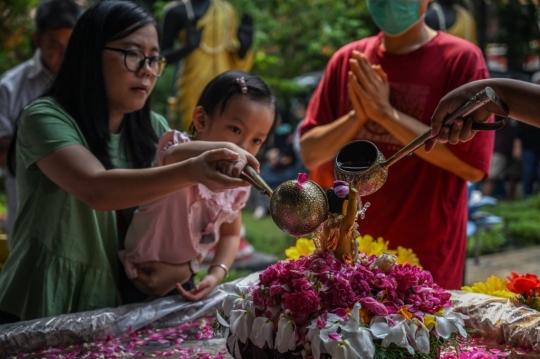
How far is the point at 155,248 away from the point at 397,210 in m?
0.84

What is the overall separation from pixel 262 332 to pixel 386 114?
1022mm

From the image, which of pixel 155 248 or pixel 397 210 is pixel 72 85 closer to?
pixel 155 248

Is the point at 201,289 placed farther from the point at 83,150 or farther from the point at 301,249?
the point at 83,150

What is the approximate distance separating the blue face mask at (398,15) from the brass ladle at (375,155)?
31.3 inches

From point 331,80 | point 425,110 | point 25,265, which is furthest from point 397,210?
point 25,265

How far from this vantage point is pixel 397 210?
2.36 meters

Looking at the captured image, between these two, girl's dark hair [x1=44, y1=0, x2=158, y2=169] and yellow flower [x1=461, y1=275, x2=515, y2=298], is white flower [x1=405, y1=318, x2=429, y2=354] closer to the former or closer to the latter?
yellow flower [x1=461, y1=275, x2=515, y2=298]

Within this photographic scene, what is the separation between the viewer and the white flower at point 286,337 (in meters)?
1.45

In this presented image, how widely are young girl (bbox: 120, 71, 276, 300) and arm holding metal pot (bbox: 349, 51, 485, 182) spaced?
348 millimetres

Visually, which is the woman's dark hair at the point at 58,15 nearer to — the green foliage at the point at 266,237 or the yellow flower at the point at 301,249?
the yellow flower at the point at 301,249

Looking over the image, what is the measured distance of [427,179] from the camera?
92.7 inches

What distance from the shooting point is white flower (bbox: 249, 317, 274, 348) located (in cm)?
149

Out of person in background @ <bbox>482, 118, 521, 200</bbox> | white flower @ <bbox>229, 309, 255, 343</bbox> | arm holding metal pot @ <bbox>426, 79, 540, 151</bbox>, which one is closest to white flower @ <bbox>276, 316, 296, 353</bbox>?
white flower @ <bbox>229, 309, 255, 343</bbox>

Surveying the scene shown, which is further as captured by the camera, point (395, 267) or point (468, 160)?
point (468, 160)
